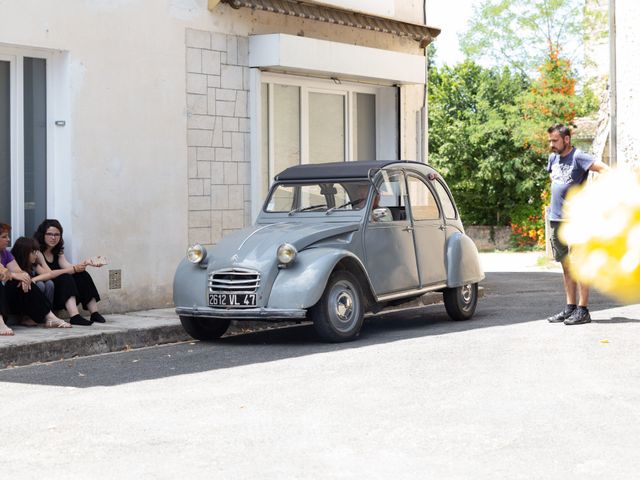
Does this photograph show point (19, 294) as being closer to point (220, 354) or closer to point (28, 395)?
point (220, 354)

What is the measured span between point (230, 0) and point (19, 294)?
4.73 m

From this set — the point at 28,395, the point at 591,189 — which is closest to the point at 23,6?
the point at 28,395

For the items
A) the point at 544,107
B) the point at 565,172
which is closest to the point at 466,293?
the point at 565,172

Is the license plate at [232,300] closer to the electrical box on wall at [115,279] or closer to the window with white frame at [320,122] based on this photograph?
the electrical box on wall at [115,279]

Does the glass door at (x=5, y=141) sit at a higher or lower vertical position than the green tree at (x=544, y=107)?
lower

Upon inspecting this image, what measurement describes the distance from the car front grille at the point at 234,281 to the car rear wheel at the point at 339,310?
0.59 m

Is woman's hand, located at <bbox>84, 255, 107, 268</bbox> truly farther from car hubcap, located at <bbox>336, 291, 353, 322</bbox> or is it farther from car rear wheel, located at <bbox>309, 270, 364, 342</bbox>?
car hubcap, located at <bbox>336, 291, 353, 322</bbox>

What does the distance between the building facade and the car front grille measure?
249cm

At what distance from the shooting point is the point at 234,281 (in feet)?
31.4

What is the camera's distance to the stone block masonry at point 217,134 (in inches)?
507

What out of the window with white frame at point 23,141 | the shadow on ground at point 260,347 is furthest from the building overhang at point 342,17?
the shadow on ground at point 260,347

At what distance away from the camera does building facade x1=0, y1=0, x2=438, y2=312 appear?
11352 millimetres

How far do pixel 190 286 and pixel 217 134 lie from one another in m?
3.83

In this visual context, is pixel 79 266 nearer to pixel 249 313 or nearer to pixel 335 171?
pixel 249 313
